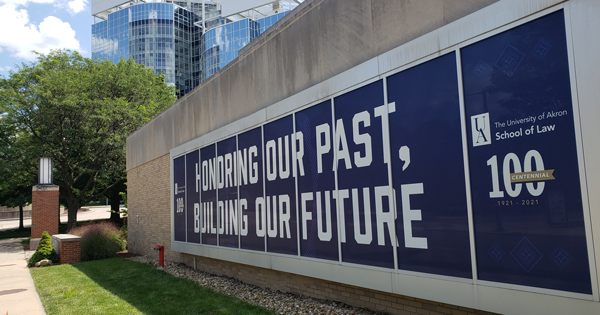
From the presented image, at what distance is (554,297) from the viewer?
3.88 metres

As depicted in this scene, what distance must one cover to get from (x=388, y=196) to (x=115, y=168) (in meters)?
27.6

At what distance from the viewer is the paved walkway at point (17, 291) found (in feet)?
28.5

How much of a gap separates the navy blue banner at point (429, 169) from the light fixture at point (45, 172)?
24.4 m

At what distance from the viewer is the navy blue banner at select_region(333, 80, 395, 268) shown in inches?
226

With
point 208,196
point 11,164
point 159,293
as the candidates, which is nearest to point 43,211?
point 11,164

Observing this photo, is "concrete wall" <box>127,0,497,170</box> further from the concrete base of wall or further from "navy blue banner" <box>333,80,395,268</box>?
the concrete base of wall

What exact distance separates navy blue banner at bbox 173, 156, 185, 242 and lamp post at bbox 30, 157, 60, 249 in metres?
13.8

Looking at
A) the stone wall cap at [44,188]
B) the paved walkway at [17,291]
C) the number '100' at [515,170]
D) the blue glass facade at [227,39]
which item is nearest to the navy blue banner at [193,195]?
the paved walkway at [17,291]

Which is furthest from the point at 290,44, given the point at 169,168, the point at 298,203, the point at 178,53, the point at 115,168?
the point at 178,53

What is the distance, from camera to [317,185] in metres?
7.10

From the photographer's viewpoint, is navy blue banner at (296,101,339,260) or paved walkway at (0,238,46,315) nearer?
navy blue banner at (296,101,339,260)

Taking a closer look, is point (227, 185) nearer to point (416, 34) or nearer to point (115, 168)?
point (416, 34)

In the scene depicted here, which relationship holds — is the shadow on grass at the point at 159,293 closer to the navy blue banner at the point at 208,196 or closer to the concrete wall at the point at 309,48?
the navy blue banner at the point at 208,196

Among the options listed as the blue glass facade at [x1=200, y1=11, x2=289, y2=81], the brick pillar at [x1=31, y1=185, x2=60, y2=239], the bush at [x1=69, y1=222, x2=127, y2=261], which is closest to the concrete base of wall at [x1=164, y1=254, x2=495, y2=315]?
the bush at [x1=69, y1=222, x2=127, y2=261]
